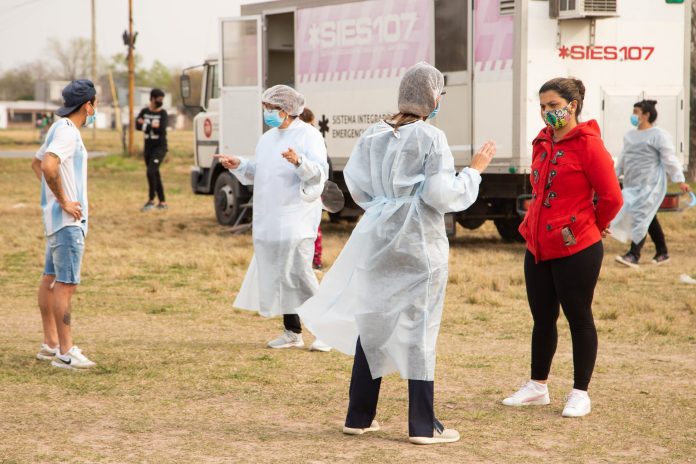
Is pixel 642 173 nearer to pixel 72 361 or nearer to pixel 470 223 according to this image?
pixel 470 223

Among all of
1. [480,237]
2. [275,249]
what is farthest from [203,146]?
[275,249]

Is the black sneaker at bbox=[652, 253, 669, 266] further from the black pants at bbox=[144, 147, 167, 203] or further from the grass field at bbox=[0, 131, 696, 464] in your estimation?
the black pants at bbox=[144, 147, 167, 203]

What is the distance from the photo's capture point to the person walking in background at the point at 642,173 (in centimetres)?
1185

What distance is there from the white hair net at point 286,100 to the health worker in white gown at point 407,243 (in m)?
2.25

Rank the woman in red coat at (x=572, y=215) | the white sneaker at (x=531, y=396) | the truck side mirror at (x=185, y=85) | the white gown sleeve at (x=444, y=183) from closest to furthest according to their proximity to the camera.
A: 1. the white gown sleeve at (x=444, y=183)
2. the woman in red coat at (x=572, y=215)
3. the white sneaker at (x=531, y=396)
4. the truck side mirror at (x=185, y=85)

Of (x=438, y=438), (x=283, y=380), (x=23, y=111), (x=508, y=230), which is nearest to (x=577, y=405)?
(x=438, y=438)

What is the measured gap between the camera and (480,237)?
1578 centimetres

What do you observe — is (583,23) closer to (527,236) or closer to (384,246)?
(527,236)

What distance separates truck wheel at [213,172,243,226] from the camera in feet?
54.1

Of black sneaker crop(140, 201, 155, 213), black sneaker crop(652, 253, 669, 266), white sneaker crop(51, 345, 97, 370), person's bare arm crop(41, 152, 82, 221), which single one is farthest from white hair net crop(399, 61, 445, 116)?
black sneaker crop(140, 201, 155, 213)

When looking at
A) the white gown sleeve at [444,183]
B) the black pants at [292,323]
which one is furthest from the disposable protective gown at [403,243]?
the black pants at [292,323]

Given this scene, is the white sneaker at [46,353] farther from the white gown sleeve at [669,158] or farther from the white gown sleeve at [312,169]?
the white gown sleeve at [669,158]

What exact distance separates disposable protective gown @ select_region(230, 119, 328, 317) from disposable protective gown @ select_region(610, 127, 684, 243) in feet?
17.0

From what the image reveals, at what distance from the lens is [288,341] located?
7.99 m
